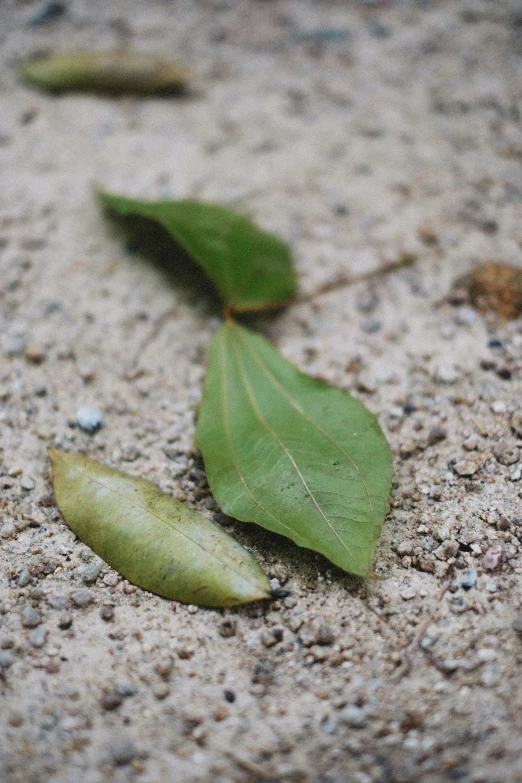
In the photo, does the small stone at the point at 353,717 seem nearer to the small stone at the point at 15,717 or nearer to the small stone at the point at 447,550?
the small stone at the point at 447,550

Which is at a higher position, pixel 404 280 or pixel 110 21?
pixel 110 21

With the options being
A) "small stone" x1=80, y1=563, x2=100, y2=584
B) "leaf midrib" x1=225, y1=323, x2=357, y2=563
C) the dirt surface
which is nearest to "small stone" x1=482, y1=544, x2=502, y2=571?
the dirt surface

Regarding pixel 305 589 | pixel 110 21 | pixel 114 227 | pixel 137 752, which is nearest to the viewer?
pixel 137 752

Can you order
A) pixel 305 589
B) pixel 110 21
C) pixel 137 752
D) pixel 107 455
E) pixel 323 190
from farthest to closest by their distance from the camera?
pixel 110 21 < pixel 323 190 < pixel 107 455 < pixel 305 589 < pixel 137 752

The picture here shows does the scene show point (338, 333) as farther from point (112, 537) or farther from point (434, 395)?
point (112, 537)

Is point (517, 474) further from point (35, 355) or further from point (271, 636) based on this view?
point (35, 355)

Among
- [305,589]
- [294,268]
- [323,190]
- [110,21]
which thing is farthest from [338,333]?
[110,21]
